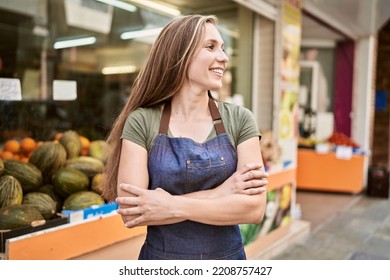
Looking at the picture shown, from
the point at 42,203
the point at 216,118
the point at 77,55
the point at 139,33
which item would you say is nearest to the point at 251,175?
the point at 216,118

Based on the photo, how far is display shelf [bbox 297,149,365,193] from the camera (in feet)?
24.1

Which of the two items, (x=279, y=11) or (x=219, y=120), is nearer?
(x=219, y=120)

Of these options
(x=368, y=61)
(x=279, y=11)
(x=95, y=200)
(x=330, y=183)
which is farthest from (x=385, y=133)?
(x=95, y=200)

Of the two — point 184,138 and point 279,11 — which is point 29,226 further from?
point 279,11

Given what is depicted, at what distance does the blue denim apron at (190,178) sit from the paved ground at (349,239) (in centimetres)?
298

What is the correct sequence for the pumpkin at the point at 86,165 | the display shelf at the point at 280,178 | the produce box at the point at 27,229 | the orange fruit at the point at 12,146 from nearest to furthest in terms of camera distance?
the produce box at the point at 27,229 → the pumpkin at the point at 86,165 → the orange fruit at the point at 12,146 → the display shelf at the point at 280,178

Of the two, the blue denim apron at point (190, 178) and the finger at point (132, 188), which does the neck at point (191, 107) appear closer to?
the blue denim apron at point (190, 178)

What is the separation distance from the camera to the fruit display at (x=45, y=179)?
7.99 ft

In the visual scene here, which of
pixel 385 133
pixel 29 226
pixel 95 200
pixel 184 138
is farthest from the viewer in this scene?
pixel 385 133

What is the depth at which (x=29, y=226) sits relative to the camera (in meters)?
2.33

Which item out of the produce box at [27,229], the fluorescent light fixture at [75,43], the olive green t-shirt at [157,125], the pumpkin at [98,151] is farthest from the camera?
the fluorescent light fixture at [75,43]

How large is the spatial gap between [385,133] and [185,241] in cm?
888

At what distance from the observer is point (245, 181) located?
1.56 metres

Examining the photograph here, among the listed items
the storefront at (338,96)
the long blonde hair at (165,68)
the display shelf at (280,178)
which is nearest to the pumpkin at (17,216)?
the long blonde hair at (165,68)
